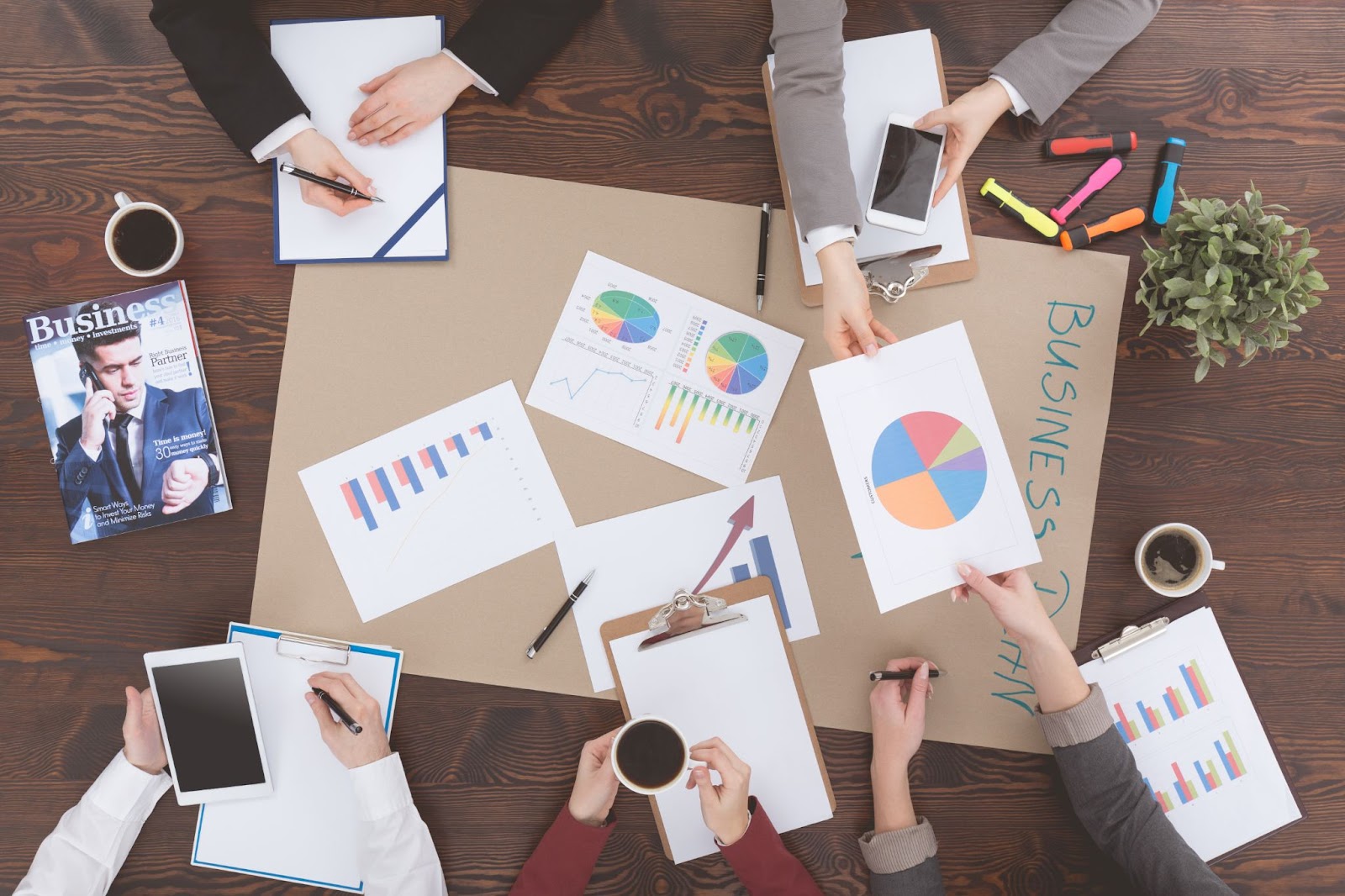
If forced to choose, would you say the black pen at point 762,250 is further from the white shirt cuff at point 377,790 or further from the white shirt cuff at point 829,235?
the white shirt cuff at point 377,790

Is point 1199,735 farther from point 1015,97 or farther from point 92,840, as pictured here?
point 92,840

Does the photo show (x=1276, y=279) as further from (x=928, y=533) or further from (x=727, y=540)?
(x=727, y=540)

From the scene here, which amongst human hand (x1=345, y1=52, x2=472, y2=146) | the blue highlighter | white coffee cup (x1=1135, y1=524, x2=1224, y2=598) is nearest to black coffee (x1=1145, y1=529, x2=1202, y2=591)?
white coffee cup (x1=1135, y1=524, x2=1224, y2=598)

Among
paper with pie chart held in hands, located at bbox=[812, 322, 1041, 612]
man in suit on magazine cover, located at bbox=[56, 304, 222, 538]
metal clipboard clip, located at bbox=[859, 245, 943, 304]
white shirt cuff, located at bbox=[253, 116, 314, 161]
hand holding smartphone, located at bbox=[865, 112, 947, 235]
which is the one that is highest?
white shirt cuff, located at bbox=[253, 116, 314, 161]

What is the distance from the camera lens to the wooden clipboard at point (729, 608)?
51.4 inches

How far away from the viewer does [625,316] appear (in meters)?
1.33

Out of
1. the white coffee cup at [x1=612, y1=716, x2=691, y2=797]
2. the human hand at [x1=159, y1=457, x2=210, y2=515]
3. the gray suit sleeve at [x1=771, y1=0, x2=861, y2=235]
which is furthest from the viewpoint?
the human hand at [x1=159, y1=457, x2=210, y2=515]

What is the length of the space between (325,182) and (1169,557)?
1485 mm

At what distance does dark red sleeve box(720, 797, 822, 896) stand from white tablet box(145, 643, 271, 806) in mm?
760

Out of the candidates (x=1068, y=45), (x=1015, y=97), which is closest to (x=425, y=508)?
(x=1015, y=97)

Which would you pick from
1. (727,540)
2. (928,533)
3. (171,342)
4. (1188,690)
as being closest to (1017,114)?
(928,533)

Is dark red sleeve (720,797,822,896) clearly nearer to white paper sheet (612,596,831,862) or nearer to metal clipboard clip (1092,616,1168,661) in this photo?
white paper sheet (612,596,831,862)

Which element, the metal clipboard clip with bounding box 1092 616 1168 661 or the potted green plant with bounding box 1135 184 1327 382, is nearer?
the potted green plant with bounding box 1135 184 1327 382

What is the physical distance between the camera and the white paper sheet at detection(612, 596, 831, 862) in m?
1.30
